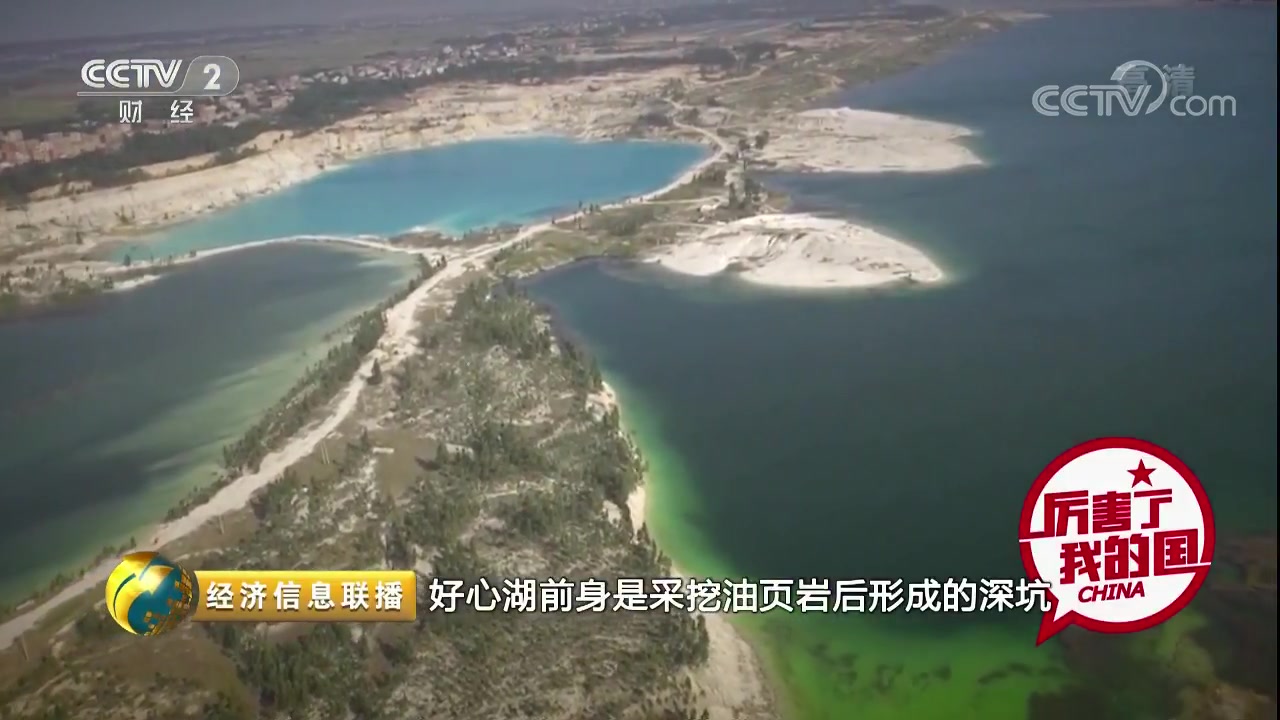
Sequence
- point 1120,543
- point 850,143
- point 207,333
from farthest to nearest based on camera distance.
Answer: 1. point 850,143
2. point 207,333
3. point 1120,543

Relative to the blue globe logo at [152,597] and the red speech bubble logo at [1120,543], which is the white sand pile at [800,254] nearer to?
the red speech bubble logo at [1120,543]

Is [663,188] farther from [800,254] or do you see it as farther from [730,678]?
[730,678]

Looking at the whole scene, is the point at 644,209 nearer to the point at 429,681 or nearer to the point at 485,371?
the point at 485,371

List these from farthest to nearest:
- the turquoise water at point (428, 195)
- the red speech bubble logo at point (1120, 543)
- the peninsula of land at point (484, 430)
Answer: the turquoise water at point (428, 195) < the peninsula of land at point (484, 430) < the red speech bubble logo at point (1120, 543)

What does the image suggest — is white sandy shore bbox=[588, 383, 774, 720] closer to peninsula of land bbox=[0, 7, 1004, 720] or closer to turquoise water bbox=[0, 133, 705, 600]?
peninsula of land bbox=[0, 7, 1004, 720]

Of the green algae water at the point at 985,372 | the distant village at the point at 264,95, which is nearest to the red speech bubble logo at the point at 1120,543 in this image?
the green algae water at the point at 985,372

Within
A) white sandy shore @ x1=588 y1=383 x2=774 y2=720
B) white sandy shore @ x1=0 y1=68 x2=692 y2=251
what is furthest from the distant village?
white sandy shore @ x1=588 y1=383 x2=774 y2=720

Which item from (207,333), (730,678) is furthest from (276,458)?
(730,678)
